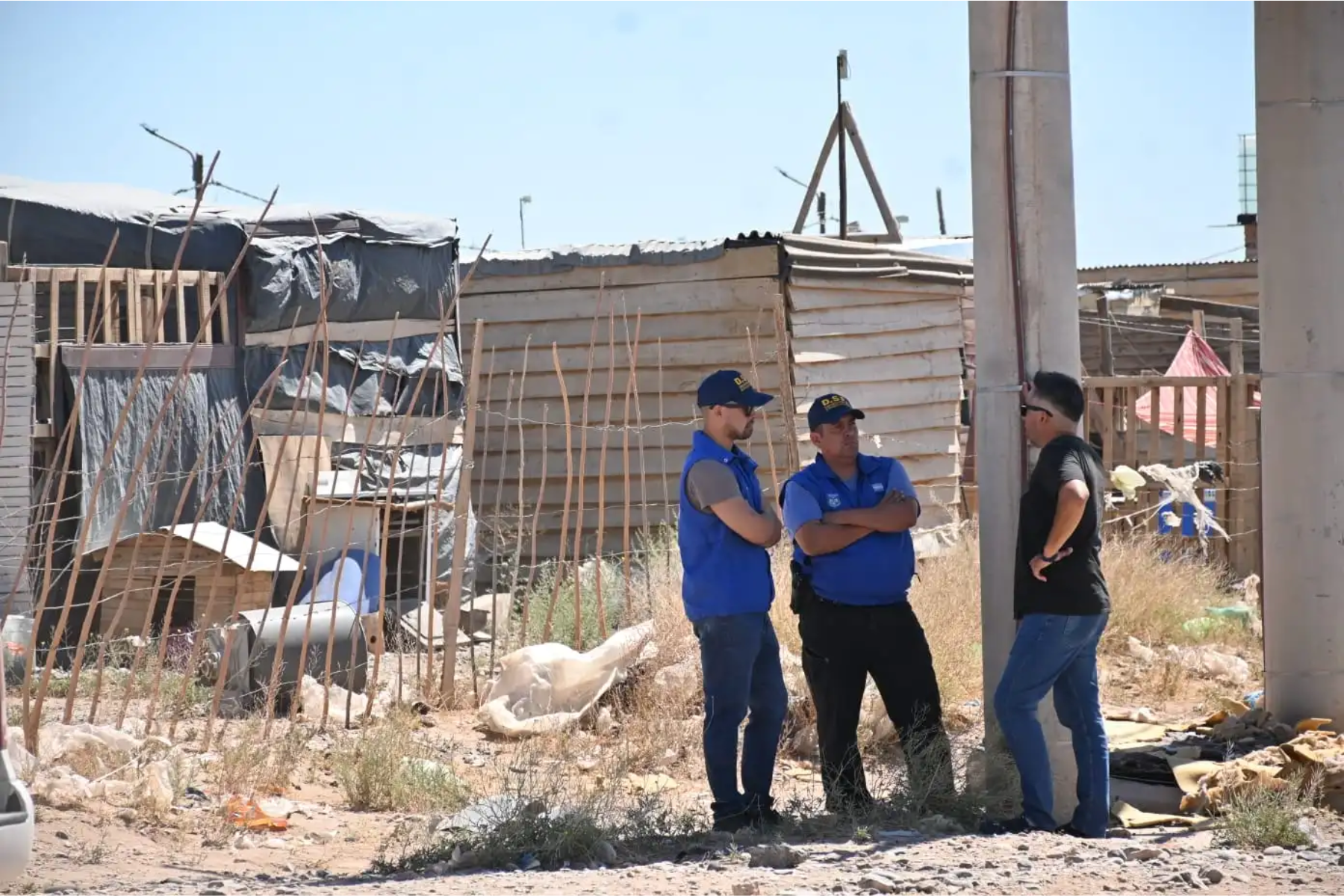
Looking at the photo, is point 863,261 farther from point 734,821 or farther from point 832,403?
point 734,821

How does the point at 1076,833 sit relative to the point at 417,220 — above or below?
below

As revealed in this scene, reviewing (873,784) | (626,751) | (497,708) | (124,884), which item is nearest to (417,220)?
(497,708)

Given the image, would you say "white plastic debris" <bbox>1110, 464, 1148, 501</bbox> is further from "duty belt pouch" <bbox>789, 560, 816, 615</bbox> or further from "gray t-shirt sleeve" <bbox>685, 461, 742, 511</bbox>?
"gray t-shirt sleeve" <bbox>685, 461, 742, 511</bbox>

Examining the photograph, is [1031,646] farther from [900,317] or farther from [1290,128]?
[900,317]

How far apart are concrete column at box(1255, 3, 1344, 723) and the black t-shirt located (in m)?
1.93

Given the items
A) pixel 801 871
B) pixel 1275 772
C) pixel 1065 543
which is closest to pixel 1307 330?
pixel 1275 772

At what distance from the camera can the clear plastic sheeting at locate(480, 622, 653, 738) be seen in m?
8.50

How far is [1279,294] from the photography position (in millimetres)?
7102

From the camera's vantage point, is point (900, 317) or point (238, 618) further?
point (900, 317)

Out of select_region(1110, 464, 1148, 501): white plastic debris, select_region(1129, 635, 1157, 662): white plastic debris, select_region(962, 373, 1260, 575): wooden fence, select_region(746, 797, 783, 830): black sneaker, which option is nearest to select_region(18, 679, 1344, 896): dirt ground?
select_region(746, 797, 783, 830): black sneaker

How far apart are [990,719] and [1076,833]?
634 mm

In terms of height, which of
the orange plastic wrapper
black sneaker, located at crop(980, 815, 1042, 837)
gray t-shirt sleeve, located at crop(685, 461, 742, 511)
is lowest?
the orange plastic wrapper

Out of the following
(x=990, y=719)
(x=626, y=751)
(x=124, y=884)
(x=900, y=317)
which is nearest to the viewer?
(x=124, y=884)

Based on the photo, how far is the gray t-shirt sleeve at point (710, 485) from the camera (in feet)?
18.3
